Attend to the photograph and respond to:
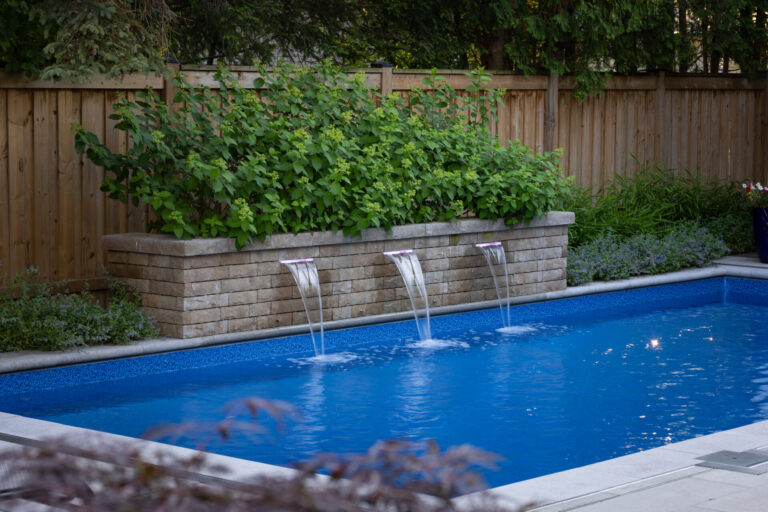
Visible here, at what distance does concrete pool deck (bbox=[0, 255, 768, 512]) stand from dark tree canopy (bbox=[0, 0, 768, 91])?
7187 millimetres

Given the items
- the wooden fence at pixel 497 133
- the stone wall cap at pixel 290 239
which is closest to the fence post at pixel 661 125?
the wooden fence at pixel 497 133

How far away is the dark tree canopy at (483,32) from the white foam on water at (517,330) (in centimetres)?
342

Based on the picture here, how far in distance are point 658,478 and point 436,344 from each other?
4.43 metres

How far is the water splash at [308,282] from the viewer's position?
8.53m

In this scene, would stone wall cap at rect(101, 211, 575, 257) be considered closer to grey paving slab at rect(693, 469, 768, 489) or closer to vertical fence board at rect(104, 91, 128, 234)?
vertical fence board at rect(104, 91, 128, 234)

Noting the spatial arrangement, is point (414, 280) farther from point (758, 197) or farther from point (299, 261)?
point (758, 197)

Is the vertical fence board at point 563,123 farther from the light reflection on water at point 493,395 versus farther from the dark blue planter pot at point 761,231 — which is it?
the light reflection on water at point 493,395

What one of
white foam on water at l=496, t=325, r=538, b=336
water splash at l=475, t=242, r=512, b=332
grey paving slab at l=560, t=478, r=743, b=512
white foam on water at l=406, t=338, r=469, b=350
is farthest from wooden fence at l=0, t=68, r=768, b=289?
grey paving slab at l=560, t=478, r=743, b=512

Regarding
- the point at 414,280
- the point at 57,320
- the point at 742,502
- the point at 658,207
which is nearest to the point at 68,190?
the point at 57,320

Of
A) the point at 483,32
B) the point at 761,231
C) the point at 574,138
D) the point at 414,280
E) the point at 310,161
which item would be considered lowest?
the point at 414,280

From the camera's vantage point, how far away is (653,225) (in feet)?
40.9

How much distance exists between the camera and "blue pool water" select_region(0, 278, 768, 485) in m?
5.98

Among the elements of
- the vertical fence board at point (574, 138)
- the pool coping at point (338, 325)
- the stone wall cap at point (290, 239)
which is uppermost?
the vertical fence board at point (574, 138)

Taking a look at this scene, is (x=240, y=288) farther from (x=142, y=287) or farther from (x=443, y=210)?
(x=443, y=210)
